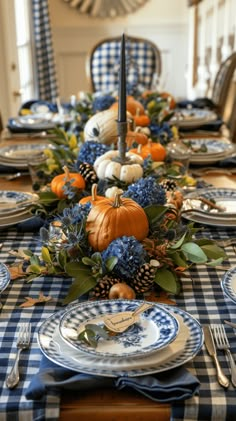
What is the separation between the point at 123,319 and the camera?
82 centimetres

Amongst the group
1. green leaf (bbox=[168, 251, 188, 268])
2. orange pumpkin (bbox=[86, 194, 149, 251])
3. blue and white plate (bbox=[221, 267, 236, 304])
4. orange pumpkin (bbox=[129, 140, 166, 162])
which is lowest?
orange pumpkin (bbox=[129, 140, 166, 162])

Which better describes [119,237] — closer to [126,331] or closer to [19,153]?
[126,331]

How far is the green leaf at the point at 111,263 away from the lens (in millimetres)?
929

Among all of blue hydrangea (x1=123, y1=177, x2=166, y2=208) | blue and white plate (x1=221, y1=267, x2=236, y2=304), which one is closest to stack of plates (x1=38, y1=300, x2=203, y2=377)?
blue and white plate (x1=221, y1=267, x2=236, y2=304)

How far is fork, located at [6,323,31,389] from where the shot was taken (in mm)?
713

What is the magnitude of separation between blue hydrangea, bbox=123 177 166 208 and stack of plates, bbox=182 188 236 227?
0.16 meters

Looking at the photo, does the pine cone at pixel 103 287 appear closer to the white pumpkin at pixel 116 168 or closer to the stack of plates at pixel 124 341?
the stack of plates at pixel 124 341

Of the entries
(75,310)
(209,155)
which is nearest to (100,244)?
(75,310)

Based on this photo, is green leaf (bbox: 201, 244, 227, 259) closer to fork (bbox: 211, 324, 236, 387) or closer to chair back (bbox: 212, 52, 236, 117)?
fork (bbox: 211, 324, 236, 387)

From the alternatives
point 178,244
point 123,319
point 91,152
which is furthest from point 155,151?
point 123,319

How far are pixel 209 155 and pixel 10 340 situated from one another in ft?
3.76

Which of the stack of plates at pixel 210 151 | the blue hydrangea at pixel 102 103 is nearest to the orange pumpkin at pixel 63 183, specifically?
the stack of plates at pixel 210 151

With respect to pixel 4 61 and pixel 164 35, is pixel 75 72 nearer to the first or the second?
pixel 164 35

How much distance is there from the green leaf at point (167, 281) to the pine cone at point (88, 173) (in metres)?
0.38
